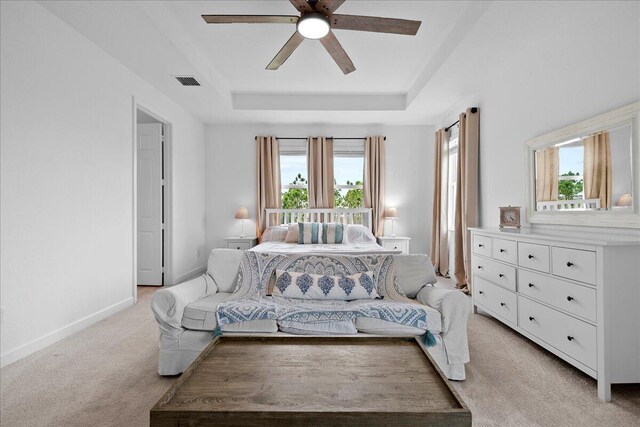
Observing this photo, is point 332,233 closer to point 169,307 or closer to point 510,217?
point 510,217

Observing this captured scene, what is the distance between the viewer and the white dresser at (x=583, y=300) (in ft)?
6.11

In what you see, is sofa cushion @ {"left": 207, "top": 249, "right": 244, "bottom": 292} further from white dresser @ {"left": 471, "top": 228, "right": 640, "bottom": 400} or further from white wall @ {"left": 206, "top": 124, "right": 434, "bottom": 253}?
white wall @ {"left": 206, "top": 124, "right": 434, "bottom": 253}

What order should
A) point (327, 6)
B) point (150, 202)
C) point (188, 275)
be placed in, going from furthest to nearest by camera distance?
1. point (188, 275)
2. point (150, 202)
3. point (327, 6)

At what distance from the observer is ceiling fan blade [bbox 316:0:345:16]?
2.24 m

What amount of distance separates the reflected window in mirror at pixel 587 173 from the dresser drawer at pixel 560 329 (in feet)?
2.85

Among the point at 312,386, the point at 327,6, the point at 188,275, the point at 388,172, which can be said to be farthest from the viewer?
the point at 388,172

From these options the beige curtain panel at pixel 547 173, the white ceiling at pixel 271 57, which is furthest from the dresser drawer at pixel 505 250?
the white ceiling at pixel 271 57

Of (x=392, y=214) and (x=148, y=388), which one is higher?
(x=392, y=214)

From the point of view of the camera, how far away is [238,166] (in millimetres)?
5934

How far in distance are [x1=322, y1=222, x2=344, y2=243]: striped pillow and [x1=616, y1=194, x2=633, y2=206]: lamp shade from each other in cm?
312

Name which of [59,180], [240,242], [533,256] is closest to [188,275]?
[240,242]

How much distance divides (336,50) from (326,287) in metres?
2.00

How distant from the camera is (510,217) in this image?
10.6 feet

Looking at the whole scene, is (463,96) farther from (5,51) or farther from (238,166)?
(5,51)
